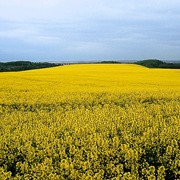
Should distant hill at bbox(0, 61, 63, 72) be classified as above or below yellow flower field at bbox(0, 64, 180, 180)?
above

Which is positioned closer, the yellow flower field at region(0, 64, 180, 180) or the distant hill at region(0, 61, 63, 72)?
the yellow flower field at region(0, 64, 180, 180)

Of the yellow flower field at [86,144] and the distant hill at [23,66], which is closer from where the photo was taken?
the yellow flower field at [86,144]

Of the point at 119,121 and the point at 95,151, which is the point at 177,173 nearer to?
the point at 95,151

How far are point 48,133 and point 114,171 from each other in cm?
386

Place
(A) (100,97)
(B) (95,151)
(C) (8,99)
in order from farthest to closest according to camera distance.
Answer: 1. (A) (100,97)
2. (C) (8,99)
3. (B) (95,151)

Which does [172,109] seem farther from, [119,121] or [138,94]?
[138,94]

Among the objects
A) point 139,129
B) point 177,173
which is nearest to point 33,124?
point 139,129

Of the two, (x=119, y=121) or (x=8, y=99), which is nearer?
(x=119, y=121)

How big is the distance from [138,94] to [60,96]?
4806mm

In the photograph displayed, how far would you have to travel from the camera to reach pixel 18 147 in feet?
29.2

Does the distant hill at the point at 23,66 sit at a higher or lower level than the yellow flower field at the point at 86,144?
higher

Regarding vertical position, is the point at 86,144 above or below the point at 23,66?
below

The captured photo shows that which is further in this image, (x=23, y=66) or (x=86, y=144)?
(x=23, y=66)

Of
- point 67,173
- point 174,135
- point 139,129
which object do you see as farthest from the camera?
point 139,129
